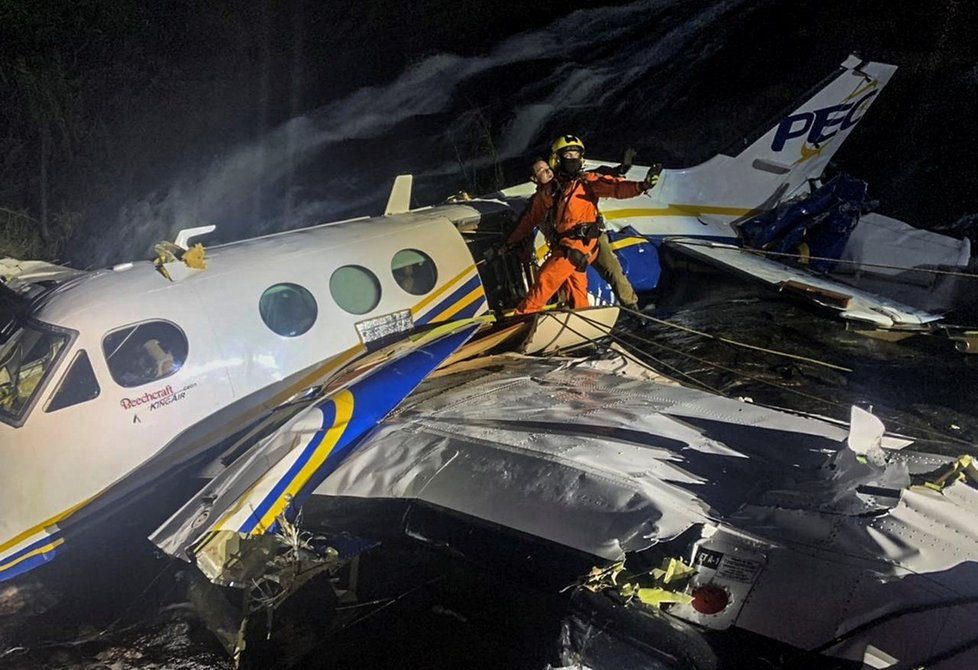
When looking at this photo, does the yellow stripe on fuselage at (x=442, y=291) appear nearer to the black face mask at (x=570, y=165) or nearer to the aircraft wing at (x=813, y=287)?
the black face mask at (x=570, y=165)

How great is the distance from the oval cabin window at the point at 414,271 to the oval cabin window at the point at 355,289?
1.07 ft

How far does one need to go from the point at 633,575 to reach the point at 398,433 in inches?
110

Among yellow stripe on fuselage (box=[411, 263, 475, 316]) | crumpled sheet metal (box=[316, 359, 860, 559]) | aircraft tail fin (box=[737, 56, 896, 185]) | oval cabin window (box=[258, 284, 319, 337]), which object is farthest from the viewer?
aircraft tail fin (box=[737, 56, 896, 185])

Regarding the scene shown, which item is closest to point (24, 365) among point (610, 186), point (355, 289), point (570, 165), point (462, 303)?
point (355, 289)

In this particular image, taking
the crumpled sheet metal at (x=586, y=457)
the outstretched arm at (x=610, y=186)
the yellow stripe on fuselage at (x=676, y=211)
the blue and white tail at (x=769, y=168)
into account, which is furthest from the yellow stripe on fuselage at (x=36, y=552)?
the blue and white tail at (x=769, y=168)

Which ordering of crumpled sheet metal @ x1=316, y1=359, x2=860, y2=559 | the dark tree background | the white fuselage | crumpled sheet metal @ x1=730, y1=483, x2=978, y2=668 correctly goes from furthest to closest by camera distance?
the dark tree background
the white fuselage
crumpled sheet metal @ x1=316, y1=359, x2=860, y2=559
crumpled sheet metal @ x1=730, y1=483, x2=978, y2=668

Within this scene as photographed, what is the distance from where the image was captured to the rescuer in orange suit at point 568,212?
888cm

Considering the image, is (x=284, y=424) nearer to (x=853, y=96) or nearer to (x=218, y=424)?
(x=218, y=424)

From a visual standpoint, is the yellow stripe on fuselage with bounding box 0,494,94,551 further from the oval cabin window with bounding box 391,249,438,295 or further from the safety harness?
the safety harness

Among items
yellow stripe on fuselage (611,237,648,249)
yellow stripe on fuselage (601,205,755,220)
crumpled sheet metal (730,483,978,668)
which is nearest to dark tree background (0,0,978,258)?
yellow stripe on fuselage (601,205,755,220)

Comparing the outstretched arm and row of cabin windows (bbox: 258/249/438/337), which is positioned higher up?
the outstretched arm

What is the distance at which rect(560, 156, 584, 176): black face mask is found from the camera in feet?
29.2

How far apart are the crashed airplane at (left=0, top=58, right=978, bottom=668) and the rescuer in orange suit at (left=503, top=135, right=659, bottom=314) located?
474 millimetres

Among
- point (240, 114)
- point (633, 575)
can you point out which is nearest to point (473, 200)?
point (633, 575)
